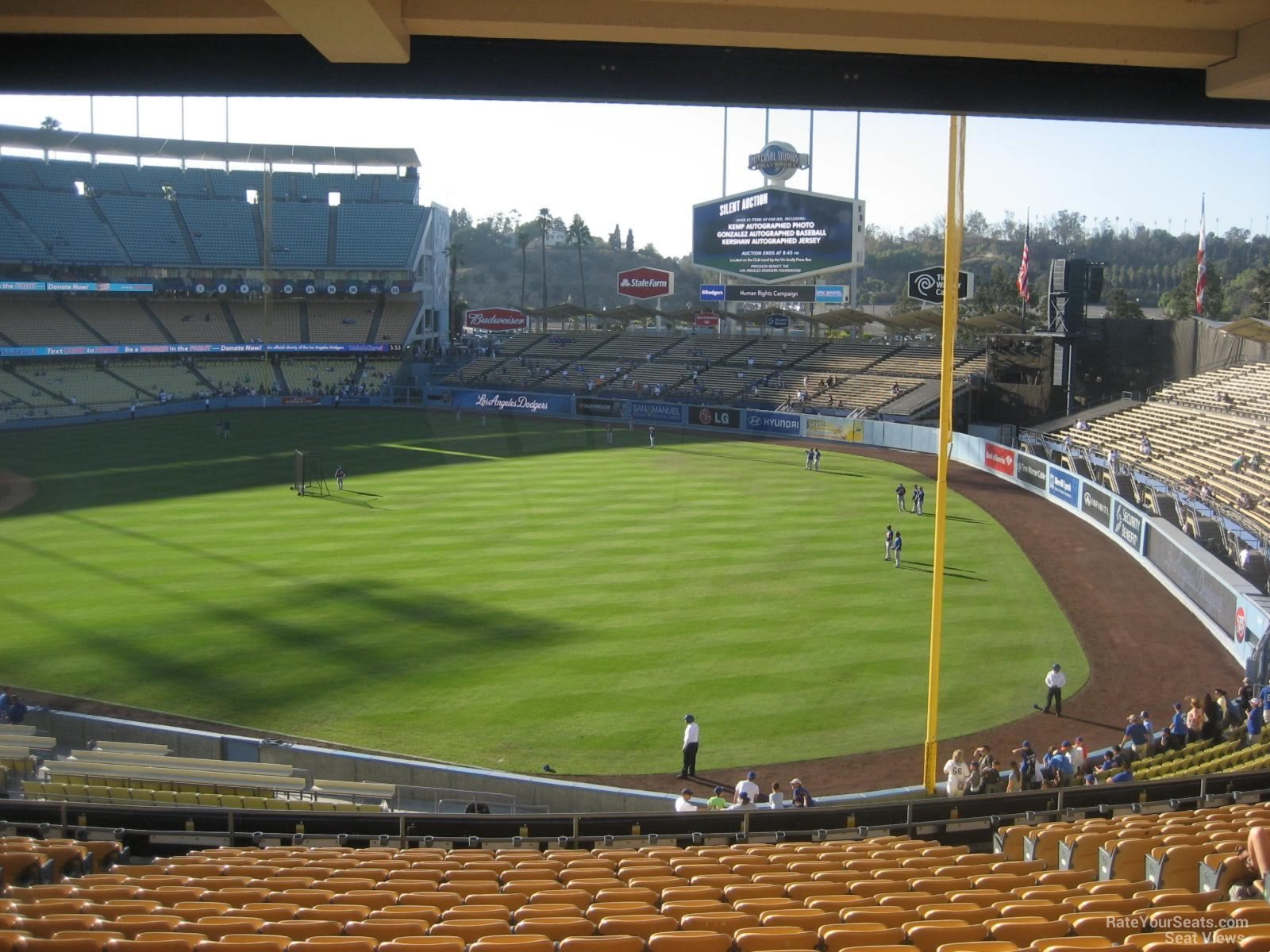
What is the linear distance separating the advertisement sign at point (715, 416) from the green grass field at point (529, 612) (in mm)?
17475

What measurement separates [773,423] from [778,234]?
40.3 ft

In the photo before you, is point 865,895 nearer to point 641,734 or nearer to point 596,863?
point 596,863

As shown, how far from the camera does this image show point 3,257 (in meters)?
70.4

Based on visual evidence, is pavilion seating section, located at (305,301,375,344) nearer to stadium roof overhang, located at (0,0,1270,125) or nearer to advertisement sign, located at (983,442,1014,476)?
advertisement sign, located at (983,442,1014,476)

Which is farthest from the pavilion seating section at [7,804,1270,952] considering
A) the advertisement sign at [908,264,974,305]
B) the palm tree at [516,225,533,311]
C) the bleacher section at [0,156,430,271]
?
the palm tree at [516,225,533,311]

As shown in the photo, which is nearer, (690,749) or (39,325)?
(690,749)

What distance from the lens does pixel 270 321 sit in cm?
8419

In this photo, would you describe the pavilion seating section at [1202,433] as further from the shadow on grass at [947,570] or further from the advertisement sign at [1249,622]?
the shadow on grass at [947,570]

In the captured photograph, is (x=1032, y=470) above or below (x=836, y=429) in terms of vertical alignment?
below

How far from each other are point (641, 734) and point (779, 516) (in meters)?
19.5

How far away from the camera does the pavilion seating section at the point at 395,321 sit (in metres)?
86.5

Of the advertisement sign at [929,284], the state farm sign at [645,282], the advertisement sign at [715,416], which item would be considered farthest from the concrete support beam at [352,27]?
the state farm sign at [645,282]

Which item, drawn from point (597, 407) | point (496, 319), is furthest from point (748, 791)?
point (496, 319)

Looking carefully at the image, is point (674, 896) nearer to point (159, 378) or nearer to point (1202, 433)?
point (1202, 433)
